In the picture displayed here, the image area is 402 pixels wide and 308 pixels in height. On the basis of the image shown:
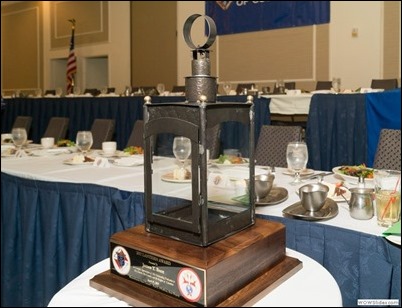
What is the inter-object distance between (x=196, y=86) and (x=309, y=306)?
43 centimetres

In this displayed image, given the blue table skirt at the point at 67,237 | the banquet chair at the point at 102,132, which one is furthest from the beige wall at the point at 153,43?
the blue table skirt at the point at 67,237

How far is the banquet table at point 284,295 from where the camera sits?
733mm

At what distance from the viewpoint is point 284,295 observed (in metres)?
0.76

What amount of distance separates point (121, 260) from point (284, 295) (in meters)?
0.30

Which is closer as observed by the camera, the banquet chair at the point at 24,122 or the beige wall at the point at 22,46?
the banquet chair at the point at 24,122

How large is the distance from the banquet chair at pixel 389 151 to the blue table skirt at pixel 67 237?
3.60 feet

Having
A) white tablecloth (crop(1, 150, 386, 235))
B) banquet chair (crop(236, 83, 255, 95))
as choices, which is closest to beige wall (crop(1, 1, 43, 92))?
banquet chair (crop(236, 83, 255, 95))

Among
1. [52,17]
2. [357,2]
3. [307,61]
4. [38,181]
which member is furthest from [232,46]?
[38,181]

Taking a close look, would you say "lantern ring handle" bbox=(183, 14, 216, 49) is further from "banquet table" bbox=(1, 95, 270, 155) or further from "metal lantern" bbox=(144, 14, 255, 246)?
"banquet table" bbox=(1, 95, 270, 155)

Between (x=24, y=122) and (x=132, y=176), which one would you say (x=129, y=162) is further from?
(x=24, y=122)

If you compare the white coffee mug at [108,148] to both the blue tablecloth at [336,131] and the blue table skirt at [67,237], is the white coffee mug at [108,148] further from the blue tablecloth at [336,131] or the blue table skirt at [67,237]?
the blue tablecloth at [336,131]

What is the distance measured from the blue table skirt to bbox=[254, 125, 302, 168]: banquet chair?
3.72 ft

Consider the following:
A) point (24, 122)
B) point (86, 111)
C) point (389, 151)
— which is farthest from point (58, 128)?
point (389, 151)

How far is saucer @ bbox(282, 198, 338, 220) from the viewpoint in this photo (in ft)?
3.71
